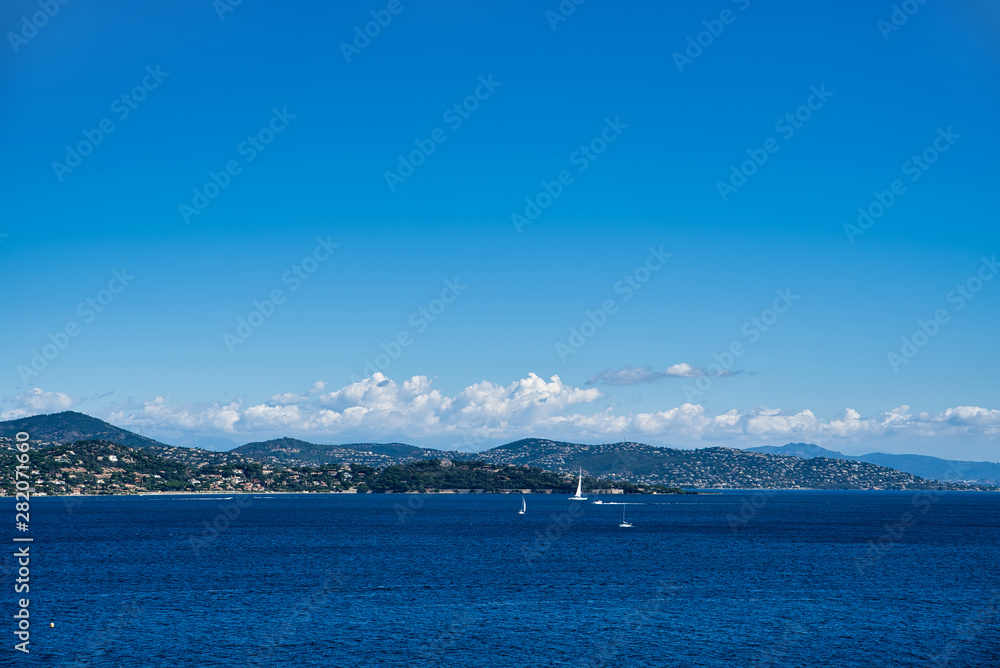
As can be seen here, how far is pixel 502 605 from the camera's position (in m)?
88.9

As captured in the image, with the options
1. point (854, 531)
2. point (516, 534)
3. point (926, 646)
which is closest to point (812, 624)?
point (926, 646)

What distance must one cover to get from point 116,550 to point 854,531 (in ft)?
523

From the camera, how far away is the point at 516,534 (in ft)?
603

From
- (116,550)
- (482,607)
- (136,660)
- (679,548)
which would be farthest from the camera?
(679,548)

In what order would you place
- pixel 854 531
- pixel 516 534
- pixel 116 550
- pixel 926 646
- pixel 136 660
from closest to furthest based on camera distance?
pixel 136 660
pixel 926 646
pixel 116 550
pixel 516 534
pixel 854 531

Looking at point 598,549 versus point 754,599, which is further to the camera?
point 598,549

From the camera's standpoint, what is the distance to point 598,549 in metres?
148

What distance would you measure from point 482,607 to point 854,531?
142 m

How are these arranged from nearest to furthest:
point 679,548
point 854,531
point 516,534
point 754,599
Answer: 1. point 754,599
2. point 679,548
3. point 516,534
4. point 854,531

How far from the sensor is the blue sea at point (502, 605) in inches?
2687

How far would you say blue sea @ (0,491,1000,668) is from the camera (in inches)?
2687

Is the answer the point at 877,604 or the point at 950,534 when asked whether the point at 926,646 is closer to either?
the point at 877,604

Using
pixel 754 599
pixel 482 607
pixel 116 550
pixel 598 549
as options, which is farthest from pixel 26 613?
pixel 598 549

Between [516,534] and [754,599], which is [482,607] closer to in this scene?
[754,599]
